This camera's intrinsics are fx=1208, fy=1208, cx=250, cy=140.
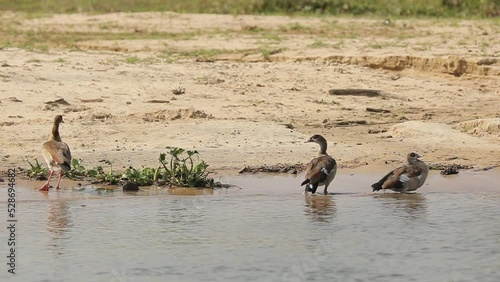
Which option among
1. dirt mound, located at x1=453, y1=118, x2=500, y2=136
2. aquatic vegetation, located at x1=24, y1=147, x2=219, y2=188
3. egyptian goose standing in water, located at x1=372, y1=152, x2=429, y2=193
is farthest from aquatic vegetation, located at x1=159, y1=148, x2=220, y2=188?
dirt mound, located at x1=453, y1=118, x2=500, y2=136

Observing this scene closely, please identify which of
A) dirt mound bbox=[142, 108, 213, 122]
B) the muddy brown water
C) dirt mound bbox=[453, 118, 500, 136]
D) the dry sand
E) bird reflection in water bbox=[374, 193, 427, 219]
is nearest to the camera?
the muddy brown water

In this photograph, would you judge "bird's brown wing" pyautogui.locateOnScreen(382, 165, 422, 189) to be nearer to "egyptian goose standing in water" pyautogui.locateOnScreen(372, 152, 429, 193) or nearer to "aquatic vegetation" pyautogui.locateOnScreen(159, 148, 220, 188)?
"egyptian goose standing in water" pyautogui.locateOnScreen(372, 152, 429, 193)

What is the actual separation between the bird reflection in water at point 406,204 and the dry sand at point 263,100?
3.68 feet

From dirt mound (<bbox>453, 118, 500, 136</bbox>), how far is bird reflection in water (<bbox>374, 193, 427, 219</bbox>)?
2931 mm

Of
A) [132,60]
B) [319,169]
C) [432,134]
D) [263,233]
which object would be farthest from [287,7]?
[263,233]

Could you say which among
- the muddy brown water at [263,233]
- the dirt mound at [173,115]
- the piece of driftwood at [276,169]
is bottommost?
the muddy brown water at [263,233]

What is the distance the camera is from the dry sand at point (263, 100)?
1393 cm

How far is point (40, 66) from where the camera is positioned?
18062mm

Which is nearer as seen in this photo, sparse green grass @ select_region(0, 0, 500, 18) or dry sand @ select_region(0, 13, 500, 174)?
dry sand @ select_region(0, 13, 500, 174)

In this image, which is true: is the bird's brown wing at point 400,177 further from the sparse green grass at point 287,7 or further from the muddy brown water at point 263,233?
the sparse green grass at point 287,7

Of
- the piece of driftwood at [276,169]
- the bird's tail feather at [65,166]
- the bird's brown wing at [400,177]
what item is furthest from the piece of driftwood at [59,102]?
the bird's brown wing at [400,177]

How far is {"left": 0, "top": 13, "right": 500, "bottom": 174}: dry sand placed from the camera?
45.7 ft

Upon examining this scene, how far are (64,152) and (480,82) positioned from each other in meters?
9.18

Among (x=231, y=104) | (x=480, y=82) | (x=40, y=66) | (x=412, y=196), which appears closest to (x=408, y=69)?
(x=480, y=82)
